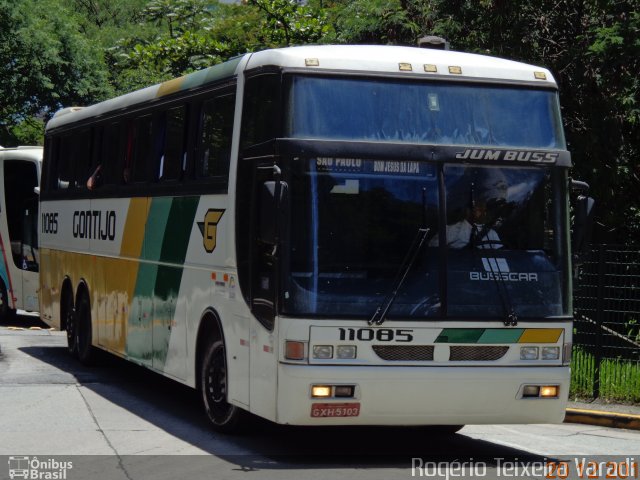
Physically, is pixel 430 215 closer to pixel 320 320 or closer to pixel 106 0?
pixel 320 320

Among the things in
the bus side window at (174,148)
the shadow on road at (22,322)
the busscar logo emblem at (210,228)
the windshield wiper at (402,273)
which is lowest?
the shadow on road at (22,322)

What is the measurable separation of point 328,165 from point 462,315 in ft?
5.26

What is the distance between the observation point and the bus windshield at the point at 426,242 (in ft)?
31.6

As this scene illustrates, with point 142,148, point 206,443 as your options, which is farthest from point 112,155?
point 206,443

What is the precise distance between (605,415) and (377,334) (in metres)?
4.63

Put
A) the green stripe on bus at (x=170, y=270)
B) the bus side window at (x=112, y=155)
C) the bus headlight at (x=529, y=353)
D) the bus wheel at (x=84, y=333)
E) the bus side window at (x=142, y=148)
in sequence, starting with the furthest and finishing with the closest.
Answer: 1. the bus wheel at (x=84, y=333)
2. the bus side window at (x=112, y=155)
3. the bus side window at (x=142, y=148)
4. the green stripe on bus at (x=170, y=270)
5. the bus headlight at (x=529, y=353)

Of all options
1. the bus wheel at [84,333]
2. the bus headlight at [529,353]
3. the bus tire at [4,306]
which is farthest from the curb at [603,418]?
the bus tire at [4,306]

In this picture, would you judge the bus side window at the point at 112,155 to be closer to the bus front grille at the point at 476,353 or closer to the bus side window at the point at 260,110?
the bus side window at the point at 260,110

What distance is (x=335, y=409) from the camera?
956 centimetres

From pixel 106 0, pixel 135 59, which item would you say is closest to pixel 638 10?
pixel 135 59

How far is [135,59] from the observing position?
116 ft

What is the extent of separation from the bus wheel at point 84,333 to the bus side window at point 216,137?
17.7 feet

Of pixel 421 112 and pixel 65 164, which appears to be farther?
pixel 65 164

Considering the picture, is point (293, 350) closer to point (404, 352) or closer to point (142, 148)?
point (404, 352)
